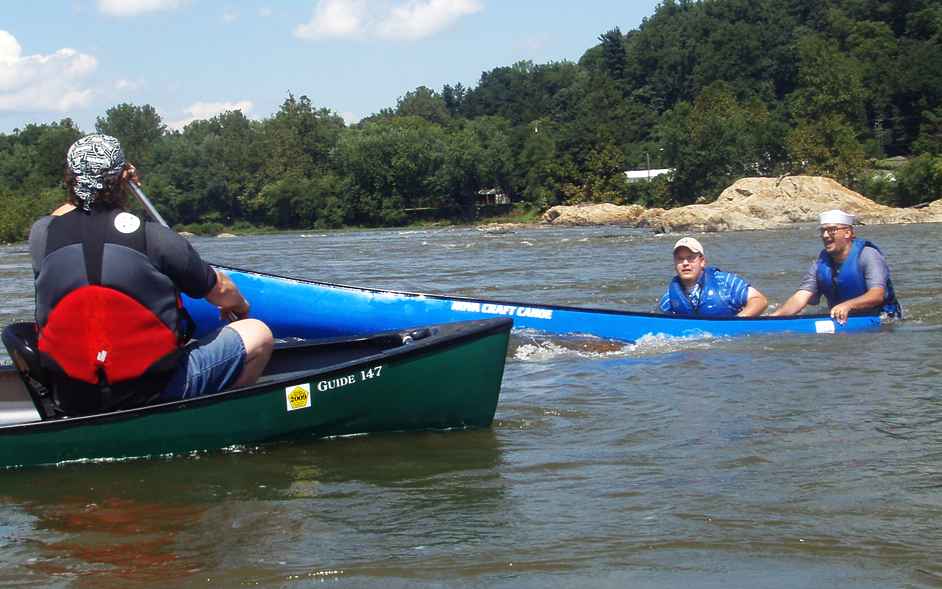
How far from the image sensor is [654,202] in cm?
7275

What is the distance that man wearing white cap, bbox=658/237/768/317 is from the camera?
343 inches

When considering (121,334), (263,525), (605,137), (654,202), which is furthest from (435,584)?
(605,137)

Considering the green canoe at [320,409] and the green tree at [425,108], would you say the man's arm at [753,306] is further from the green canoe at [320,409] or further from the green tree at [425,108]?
the green tree at [425,108]

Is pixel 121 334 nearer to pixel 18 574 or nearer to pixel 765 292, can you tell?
pixel 18 574

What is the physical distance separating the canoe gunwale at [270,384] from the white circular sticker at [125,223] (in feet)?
2.67

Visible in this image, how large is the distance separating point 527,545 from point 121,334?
6.00 ft

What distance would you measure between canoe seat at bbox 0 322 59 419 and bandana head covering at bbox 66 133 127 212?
28.4 inches

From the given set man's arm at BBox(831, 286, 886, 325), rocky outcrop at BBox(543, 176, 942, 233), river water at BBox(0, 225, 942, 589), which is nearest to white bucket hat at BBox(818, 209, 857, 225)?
man's arm at BBox(831, 286, 886, 325)

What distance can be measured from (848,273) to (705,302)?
4.02 ft

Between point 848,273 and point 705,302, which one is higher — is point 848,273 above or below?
above

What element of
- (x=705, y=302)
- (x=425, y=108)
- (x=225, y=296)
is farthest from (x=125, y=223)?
(x=425, y=108)

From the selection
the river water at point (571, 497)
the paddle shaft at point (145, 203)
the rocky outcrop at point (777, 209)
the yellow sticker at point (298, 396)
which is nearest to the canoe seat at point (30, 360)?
the river water at point (571, 497)

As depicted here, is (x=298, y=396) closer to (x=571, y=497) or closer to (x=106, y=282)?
(x=106, y=282)

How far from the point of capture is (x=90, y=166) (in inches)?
170
